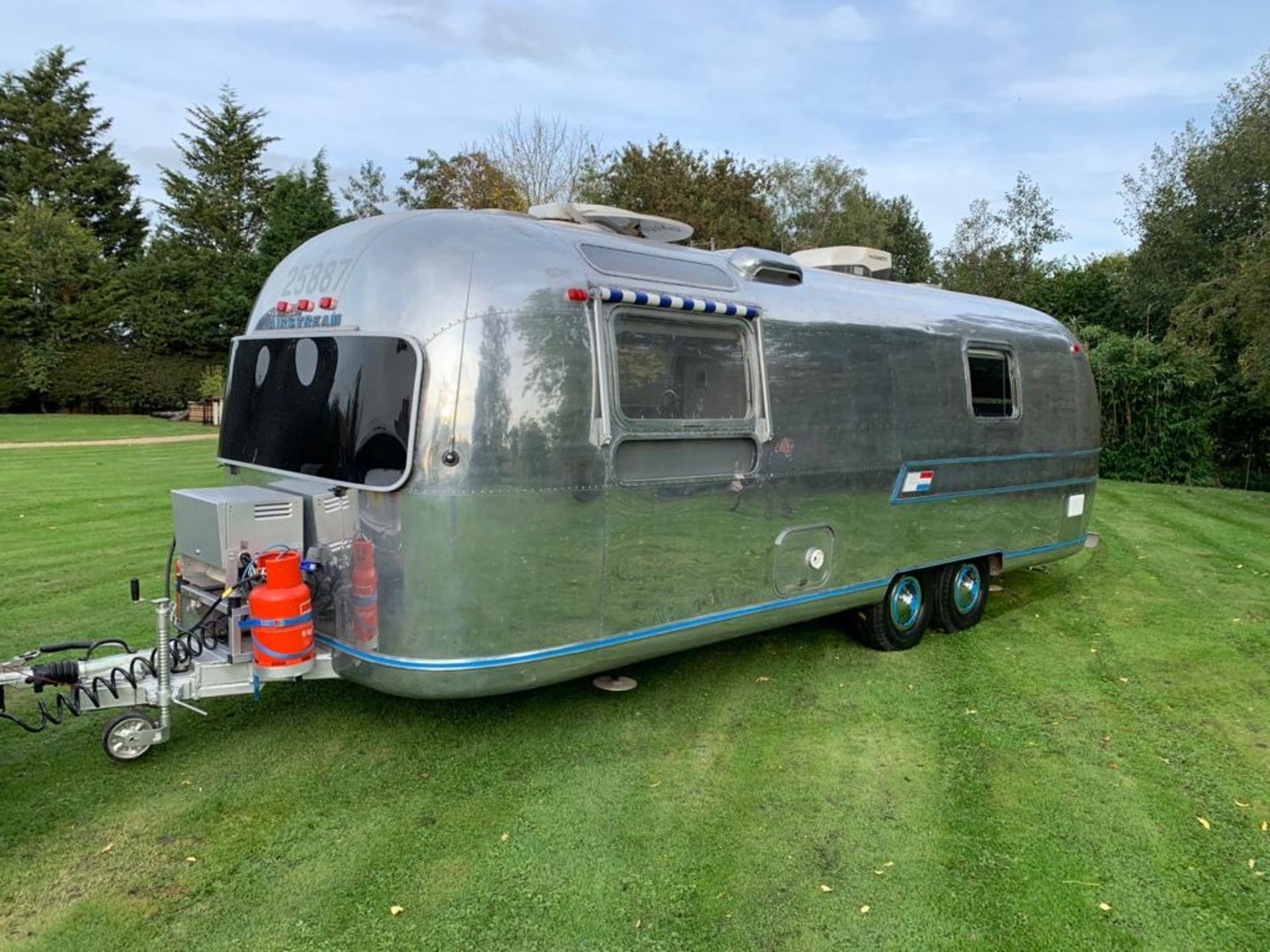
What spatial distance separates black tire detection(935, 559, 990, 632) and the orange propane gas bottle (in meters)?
4.65

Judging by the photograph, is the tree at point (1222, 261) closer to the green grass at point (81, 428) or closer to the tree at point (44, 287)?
the green grass at point (81, 428)

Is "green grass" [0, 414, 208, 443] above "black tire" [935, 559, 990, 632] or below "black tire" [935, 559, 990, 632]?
above

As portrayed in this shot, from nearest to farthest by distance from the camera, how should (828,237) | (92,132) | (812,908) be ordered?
1. (812,908)
2. (92,132)
3. (828,237)

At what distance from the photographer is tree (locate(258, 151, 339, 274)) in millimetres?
28062

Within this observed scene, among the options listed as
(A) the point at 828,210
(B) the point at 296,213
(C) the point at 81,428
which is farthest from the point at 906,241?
(C) the point at 81,428

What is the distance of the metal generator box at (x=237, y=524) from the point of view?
3982 mm

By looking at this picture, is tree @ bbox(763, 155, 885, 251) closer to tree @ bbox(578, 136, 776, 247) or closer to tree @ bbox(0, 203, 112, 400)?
tree @ bbox(578, 136, 776, 247)

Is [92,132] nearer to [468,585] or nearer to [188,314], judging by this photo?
[188,314]

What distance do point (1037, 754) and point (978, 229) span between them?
29.6m

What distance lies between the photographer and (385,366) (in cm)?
393

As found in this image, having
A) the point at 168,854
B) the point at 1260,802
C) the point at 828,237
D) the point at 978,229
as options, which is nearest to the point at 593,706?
the point at 168,854

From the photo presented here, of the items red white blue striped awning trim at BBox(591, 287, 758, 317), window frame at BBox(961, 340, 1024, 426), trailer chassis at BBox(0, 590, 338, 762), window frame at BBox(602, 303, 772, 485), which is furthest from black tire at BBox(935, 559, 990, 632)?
trailer chassis at BBox(0, 590, 338, 762)

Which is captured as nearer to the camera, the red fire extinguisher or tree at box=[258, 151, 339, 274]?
the red fire extinguisher

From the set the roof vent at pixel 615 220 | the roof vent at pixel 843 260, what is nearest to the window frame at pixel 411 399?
the roof vent at pixel 615 220
